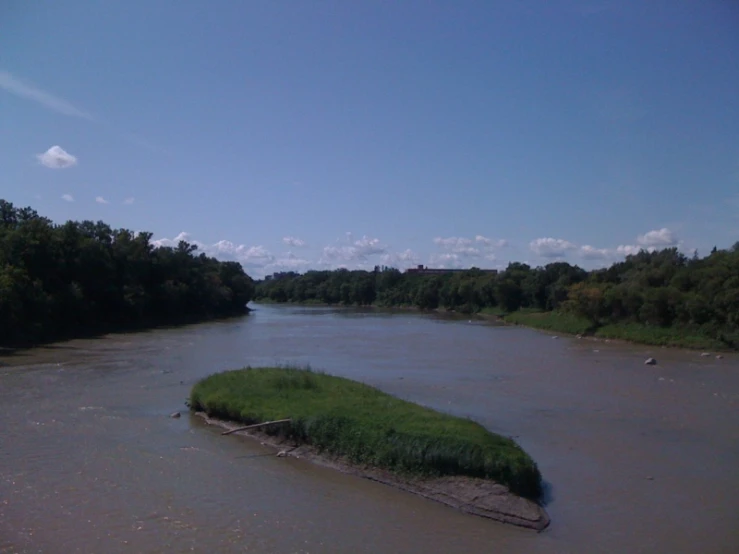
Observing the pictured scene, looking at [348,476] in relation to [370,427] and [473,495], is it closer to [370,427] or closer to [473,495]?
[370,427]

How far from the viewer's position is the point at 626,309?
53.9 meters

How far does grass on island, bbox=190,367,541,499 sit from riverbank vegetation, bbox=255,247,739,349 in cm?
3257

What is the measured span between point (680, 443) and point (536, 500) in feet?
24.4

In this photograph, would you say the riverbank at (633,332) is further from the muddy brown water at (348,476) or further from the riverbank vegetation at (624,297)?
the muddy brown water at (348,476)

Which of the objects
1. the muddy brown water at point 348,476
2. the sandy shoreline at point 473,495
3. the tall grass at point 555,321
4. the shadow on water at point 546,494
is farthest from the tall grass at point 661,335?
the sandy shoreline at point 473,495

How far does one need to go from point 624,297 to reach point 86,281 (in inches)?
1771

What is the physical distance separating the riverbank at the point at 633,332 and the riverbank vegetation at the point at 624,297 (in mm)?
72

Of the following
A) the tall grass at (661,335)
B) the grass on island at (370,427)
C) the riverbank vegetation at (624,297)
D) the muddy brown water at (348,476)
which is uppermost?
the riverbank vegetation at (624,297)

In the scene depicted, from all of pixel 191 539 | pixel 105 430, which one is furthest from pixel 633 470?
pixel 105 430

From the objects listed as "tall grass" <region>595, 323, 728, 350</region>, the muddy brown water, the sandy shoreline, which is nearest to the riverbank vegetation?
"tall grass" <region>595, 323, 728, 350</region>

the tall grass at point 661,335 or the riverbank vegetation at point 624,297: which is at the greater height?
the riverbank vegetation at point 624,297

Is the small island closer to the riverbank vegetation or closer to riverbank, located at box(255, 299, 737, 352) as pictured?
riverbank, located at box(255, 299, 737, 352)

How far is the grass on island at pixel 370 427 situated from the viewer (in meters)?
13.8

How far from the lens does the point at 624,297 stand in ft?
176
